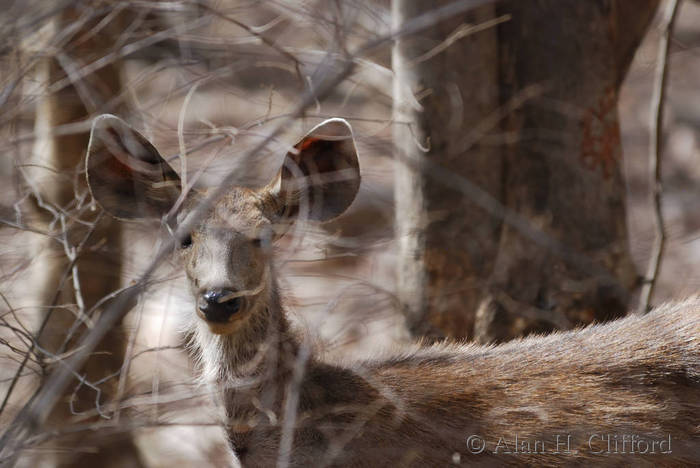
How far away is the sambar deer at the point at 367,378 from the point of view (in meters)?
4.05

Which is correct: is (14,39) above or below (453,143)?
above

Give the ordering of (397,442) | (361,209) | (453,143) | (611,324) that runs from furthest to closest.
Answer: (361,209), (453,143), (611,324), (397,442)

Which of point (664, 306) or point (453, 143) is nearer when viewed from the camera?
point (664, 306)

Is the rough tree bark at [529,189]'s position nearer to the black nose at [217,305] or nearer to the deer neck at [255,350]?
the deer neck at [255,350]

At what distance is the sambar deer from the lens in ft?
13.3

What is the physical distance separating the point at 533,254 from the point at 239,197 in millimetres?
2110

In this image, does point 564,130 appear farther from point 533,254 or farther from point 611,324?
point 611,324

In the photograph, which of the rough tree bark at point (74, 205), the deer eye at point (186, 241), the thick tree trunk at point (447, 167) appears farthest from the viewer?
the thick tree trunk at point (447, 167)

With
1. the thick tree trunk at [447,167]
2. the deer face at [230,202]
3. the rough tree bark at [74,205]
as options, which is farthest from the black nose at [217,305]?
the thick tree trunk at [447,167]

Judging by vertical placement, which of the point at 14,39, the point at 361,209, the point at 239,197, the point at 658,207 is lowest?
the point at 361,209

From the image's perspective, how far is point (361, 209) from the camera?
35.4ft

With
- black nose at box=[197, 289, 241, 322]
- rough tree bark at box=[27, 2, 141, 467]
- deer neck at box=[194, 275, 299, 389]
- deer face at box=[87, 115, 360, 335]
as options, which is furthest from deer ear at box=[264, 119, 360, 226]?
rough tree bark at box=[27, 2, 141, 467]

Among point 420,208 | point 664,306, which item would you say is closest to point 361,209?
point 420,208

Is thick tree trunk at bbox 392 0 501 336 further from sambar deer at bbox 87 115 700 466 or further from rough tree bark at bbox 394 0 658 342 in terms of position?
sambar deer at bbox 87 115 700 466
